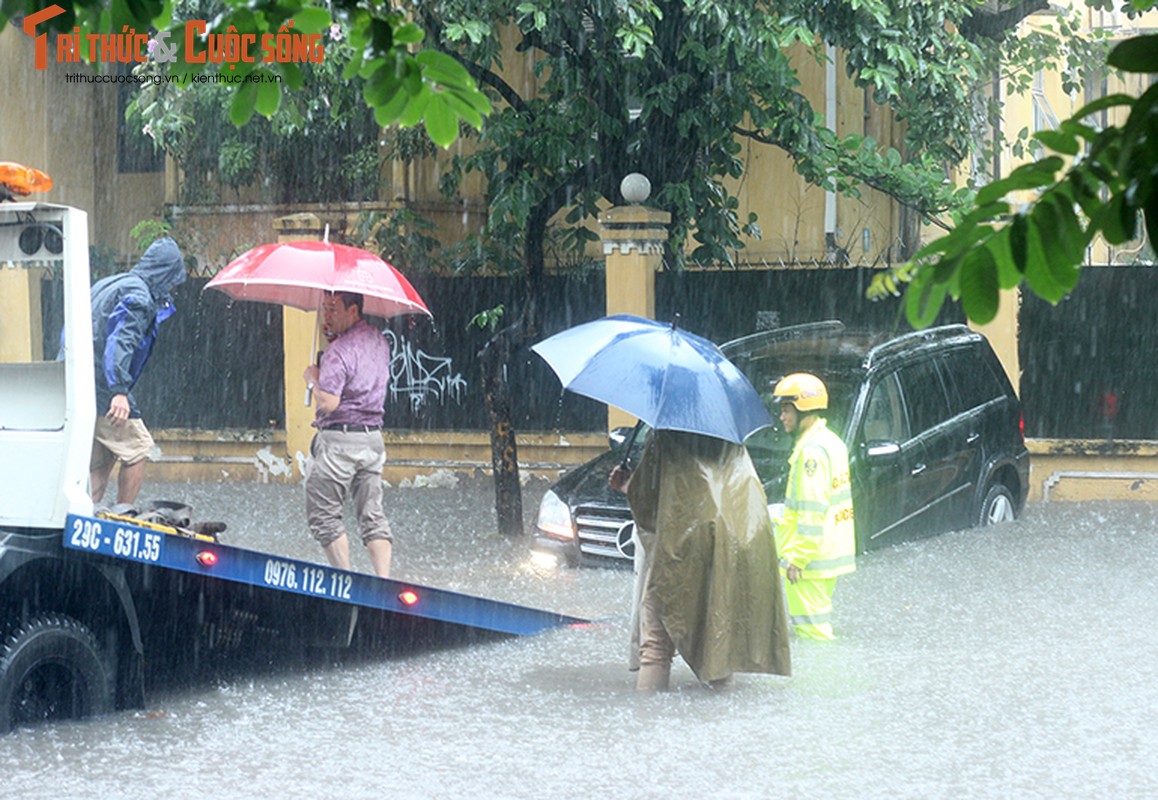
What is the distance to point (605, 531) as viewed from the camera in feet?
35.7

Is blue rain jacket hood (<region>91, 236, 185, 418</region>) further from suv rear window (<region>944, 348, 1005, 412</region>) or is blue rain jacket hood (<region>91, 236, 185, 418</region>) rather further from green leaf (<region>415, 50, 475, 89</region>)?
green leaf (<region>415, 50, 475, 89</region>)

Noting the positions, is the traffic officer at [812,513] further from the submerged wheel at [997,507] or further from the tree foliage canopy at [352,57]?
the tree foliage canopy at [352,57]

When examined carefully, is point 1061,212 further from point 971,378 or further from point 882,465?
point 971,378

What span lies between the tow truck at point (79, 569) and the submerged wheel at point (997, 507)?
6089 millimetres

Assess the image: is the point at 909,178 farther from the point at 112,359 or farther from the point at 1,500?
the point at 1,500

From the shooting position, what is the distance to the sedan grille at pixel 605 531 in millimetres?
10812

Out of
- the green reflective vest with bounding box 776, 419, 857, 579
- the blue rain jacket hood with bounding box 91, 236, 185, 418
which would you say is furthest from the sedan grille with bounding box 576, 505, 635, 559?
the blue rain jacket hood with bounding box 91, 236, 185, 418

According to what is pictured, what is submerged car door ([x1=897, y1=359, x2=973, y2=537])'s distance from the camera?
38.6 feet

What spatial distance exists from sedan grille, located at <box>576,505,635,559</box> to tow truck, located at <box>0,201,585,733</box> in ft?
9.33

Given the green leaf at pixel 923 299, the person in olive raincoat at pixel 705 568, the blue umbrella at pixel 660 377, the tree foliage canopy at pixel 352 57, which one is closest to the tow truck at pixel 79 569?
the person in olive raincoat at pixel 705 568

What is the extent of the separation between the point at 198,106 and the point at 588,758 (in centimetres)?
1134

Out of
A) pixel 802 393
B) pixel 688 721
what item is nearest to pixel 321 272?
pixel 802 393

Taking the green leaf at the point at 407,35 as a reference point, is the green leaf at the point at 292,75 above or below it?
below

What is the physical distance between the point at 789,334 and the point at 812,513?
12.4ft
